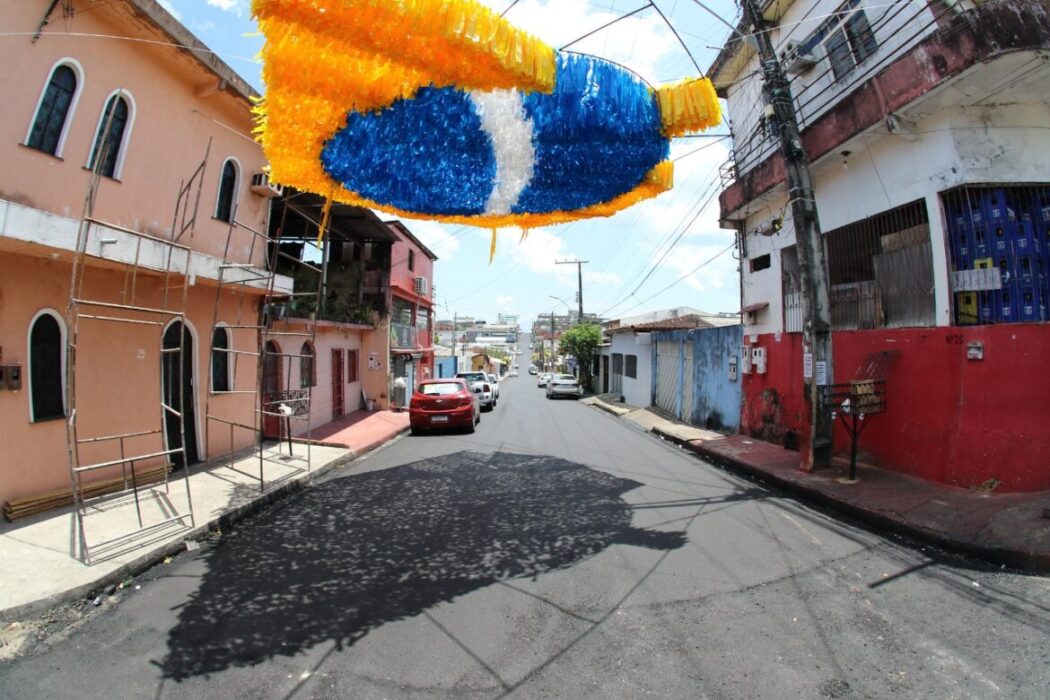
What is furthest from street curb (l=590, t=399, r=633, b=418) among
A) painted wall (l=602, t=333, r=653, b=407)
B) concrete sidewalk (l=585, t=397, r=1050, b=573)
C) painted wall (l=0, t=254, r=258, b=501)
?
painted wall (l=0, t=254, r=258, b=501)

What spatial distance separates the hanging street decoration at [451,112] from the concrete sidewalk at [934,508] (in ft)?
14.6

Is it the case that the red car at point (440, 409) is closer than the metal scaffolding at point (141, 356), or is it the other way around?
the metal scaffolding at point (141, 356)

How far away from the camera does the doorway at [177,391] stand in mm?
8281

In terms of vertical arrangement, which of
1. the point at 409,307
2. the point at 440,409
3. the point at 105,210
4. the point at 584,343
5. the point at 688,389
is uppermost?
the point at 409,307

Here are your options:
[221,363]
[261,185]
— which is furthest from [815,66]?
[221,363]

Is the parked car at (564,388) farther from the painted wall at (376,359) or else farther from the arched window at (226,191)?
the arched window at (226,191)

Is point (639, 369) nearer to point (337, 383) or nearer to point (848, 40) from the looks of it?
point (337, 383)

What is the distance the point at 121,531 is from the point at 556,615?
4385 millimetres

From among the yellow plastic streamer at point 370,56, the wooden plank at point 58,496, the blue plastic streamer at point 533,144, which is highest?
the yellow plastic streamer at point 370,56

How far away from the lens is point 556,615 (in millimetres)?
3744

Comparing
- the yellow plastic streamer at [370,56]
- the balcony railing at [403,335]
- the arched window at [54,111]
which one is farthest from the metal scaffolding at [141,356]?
the balcony railing at [403,335]

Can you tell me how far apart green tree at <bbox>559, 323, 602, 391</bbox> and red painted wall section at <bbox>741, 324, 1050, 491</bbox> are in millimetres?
26968

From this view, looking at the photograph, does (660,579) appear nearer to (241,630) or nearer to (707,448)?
(241,630)

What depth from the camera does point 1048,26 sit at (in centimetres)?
587
